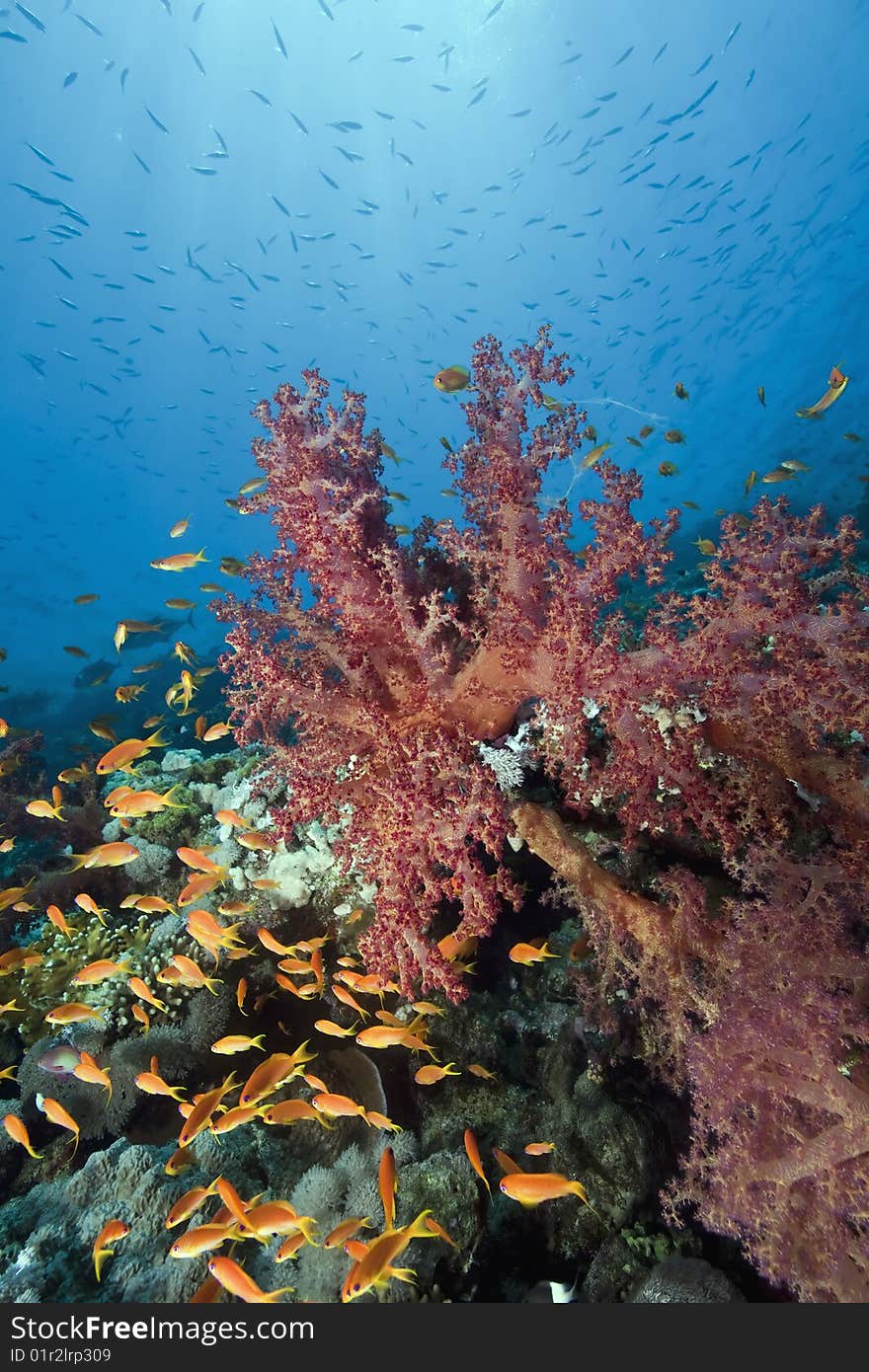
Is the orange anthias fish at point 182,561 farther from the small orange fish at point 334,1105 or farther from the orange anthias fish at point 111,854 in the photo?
the small orange fish at point 334,1105

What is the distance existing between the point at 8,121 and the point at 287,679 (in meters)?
65.2

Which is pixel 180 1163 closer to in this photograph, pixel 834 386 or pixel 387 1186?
pixel 387 1186

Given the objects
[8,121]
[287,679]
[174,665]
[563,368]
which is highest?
[8,121]

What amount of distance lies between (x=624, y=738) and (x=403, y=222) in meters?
74.7

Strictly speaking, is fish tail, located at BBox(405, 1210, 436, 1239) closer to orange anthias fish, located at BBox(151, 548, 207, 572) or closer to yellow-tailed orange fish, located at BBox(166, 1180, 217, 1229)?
yellow-tailed orange fish, located at BBox(166, 1180, 217, 1229)

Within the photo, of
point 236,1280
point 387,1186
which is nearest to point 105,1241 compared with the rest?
point 236,1280

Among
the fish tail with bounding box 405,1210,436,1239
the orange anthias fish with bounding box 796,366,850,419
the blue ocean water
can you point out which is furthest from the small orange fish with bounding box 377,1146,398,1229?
the blue ocean water

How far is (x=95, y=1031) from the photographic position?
490cm

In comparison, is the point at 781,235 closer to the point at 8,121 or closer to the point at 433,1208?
the point at 8,121

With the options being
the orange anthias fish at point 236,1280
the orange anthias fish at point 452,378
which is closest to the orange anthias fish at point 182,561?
the orange anthias fish at point 452,378

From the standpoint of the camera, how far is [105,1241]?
3.33m

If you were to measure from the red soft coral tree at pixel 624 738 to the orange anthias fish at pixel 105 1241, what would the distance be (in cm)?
207

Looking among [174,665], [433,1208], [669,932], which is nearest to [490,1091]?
[433,1208]

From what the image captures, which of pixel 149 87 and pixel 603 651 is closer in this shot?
pixel 603 651
